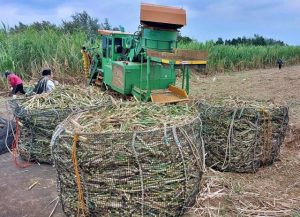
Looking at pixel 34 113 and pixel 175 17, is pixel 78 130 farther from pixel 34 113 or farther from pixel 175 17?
pixel 175 17

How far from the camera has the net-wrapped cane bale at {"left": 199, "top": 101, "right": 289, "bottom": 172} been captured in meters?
4.35

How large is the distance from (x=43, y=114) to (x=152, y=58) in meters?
3.48

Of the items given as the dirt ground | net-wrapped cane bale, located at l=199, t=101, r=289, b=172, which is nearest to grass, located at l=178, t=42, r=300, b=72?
net-wrapped cane bale, located at l=199, t=101, r=289, b=172

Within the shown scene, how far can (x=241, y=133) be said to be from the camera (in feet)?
14.3

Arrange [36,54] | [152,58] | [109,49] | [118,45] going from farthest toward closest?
[36,54] < [109,49] < [118,45] < [152,58]

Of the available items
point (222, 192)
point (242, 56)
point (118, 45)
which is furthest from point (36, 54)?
point (242, 56)

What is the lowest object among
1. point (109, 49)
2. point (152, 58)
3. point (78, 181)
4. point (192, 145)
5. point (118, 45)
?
point (78, 181)

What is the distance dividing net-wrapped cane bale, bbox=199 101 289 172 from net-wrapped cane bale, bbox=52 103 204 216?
1650 millimetres

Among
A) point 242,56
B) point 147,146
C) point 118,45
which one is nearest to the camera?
point 147,146

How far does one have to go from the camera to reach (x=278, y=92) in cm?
1164

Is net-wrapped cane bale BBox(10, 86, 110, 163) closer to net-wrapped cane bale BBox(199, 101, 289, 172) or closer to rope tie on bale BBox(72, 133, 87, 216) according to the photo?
net-wrapped cane bale BBox(199, 101, 289, 172)

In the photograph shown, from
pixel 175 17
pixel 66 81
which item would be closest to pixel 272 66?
pixel 66 81

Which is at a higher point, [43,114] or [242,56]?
[242,56]

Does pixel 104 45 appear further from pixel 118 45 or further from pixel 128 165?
pixel 128 165
